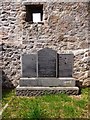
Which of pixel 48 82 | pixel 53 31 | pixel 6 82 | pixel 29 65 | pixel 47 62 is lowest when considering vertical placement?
pixel 6 82

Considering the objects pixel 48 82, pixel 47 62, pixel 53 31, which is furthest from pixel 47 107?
pixel 53 31

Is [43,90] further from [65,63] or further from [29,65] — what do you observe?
[65,63]

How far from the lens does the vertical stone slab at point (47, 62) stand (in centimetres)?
788

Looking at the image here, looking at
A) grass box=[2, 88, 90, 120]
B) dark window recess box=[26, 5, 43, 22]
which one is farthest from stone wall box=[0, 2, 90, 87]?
grass box=[2, 88, 90, 120]

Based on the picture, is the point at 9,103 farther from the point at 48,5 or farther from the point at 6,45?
the point at 48,5

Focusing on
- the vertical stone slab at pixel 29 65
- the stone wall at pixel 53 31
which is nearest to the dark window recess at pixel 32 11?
the stone wall at pixel 53 31

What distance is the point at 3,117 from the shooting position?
565 cm

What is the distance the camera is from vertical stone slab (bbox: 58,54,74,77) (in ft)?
25.9

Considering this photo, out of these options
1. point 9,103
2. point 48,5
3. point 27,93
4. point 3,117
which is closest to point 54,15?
point 48,5

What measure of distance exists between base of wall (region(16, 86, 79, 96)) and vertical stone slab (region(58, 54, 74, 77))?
0.62 meters

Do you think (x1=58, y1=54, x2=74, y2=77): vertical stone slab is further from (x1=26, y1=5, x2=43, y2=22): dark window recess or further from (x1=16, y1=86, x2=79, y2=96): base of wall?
(x1=26, y1=5, x2=43, y2=22): dark window recess

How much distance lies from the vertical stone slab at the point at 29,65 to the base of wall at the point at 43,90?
568mm

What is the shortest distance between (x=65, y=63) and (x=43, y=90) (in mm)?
1143

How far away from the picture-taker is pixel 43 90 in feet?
24.6
